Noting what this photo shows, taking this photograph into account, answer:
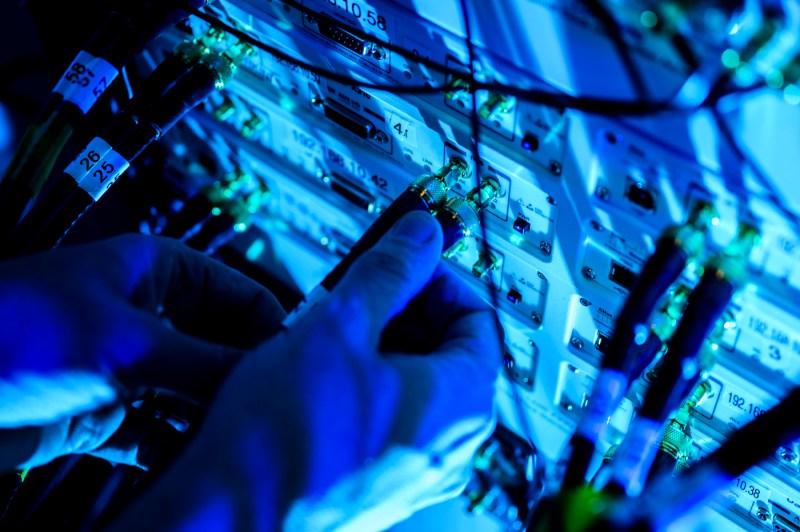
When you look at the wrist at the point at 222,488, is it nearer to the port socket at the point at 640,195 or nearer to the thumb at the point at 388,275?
the thumb at the point at 388,275

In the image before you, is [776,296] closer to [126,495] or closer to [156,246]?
[156,246]

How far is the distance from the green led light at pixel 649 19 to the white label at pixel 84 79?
537 mm

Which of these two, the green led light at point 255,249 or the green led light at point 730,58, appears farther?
the green led light at point 255,249

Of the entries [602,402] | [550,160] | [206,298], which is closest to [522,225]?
[550,160]

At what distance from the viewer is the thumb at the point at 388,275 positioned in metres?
0.59

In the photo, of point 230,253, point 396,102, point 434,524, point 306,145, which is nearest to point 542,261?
point 396,102

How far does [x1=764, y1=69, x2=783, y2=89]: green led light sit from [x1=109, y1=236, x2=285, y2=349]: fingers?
0.47 m

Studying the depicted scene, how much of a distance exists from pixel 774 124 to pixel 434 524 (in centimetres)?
69

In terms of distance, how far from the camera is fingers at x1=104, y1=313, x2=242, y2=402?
24.3 inches

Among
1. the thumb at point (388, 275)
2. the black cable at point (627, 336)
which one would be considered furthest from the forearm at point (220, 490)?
the black cable at point (627, 336)

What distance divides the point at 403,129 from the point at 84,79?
1.08 feet

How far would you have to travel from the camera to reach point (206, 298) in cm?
78

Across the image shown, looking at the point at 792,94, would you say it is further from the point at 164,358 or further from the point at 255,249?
the point at 255,249

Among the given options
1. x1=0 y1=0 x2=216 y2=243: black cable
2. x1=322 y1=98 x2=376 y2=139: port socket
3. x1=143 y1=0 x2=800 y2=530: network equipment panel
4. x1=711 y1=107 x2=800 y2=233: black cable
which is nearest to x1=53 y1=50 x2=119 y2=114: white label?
x1=0 y1=0 x2=216 y2=243: black cable
